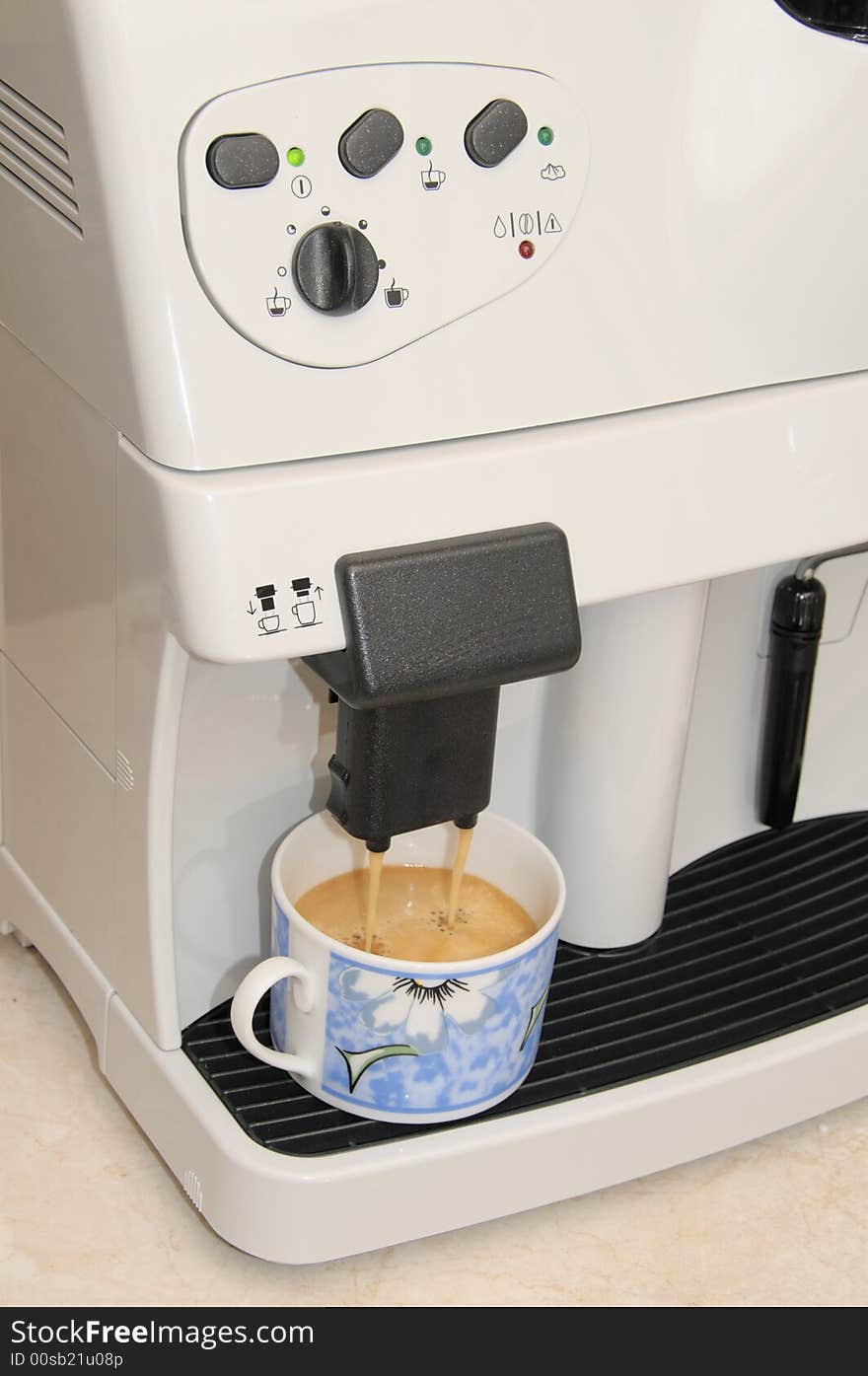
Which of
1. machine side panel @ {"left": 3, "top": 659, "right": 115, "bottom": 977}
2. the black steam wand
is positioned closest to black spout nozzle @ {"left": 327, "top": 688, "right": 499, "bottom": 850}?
machine side panel @ {"left": 3, "top": 659, "right": 115, "bottom": 977}

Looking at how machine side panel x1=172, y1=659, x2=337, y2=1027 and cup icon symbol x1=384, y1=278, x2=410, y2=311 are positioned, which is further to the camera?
machine side panel x1=172, y1=659, x2=337, y2=1027

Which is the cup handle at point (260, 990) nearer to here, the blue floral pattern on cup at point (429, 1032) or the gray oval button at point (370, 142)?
the blue floral pattern on cup at point (429, 1032)

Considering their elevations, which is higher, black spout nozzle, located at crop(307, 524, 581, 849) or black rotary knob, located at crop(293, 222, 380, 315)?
black rotary knob, located at crop(293, 222, 380, 315)

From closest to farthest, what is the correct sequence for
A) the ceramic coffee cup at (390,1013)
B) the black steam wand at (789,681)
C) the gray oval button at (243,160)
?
the gray oval button at (243,160) → the ceramic coffee cup at (390,1013) → the black steam wand at (789,681)

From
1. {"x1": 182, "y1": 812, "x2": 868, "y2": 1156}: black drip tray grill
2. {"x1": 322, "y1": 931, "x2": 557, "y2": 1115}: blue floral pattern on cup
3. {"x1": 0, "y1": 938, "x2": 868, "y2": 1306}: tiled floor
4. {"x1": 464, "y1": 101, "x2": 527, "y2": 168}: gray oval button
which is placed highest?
{"x1": 464, "y1": 101, "x2": 527, "y2": 168}: gray oval button

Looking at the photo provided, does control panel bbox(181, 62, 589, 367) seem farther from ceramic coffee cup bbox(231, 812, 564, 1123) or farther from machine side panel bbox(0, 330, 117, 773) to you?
ceramic coffee cup bbox(231, 812, 564, 1123)

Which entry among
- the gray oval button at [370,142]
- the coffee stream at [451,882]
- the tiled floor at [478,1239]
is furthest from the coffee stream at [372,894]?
the gray oval button at [370,142]

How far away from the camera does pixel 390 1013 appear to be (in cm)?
51

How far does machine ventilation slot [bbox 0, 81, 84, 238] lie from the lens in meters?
0.40

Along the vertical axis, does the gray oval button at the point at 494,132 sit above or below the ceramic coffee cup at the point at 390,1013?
above

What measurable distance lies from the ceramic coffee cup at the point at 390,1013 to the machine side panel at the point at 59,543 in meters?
0.08

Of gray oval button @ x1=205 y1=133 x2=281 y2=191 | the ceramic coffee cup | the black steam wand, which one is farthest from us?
the black steam wand

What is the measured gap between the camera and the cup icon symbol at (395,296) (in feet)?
1.31

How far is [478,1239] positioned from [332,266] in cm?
33
